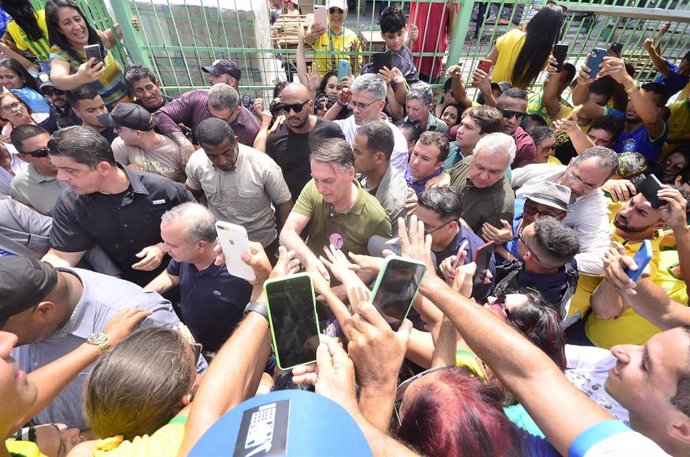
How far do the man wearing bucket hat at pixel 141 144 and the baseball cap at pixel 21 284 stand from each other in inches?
69.2

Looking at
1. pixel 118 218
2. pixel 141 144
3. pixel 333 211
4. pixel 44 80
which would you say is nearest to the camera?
pixel 118 218

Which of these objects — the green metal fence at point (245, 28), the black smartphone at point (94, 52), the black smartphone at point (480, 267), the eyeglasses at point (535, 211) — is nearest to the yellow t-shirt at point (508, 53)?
the green metal fence at point (245, 28)

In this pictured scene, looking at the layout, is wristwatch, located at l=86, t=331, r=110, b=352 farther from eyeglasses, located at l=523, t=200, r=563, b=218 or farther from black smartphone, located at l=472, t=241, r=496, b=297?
eyeglasses, located at l=523, t=200, r=563, b=218

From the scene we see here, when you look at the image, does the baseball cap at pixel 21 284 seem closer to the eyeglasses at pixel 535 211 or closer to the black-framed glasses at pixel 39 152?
the black-framed glasses at pixel 39 152

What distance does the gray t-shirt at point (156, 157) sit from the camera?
324cm

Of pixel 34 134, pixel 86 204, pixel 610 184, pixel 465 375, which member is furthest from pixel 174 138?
pixel 610 184

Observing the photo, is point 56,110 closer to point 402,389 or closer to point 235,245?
point 235,245

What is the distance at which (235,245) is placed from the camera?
68.7 inches

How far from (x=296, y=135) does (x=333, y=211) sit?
54.2 inches

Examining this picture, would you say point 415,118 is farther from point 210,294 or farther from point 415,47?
point 210,294

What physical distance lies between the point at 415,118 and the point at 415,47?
171cm

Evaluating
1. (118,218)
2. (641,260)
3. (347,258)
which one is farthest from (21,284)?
(641,260)

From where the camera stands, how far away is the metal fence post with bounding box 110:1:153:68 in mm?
3934

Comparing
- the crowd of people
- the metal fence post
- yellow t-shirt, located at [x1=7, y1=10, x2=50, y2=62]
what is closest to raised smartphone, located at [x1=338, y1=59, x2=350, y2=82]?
the crowd of people
